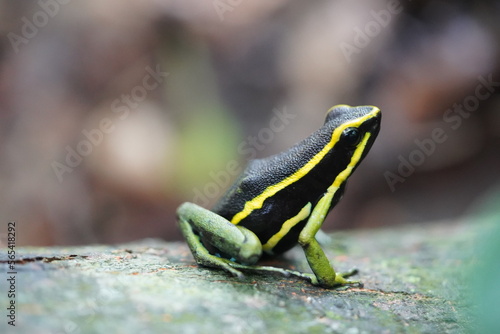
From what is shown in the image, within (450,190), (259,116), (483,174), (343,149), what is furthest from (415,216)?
(343,149)

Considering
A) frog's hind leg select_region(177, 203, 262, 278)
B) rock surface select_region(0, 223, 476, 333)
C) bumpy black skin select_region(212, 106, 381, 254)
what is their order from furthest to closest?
bumpy black skin select_region(212, 106, 381, 254), frog's hind leg select_region(177, 203, 262, 278), rock surface select_region(0, 223, 476, 333)

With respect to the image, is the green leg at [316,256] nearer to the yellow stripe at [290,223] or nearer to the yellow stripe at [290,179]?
the yellow stripe at [290,223]

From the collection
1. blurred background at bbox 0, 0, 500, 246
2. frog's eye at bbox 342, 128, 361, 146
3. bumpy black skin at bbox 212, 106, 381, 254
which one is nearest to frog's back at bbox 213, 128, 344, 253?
bumpy black skin at bbox 212, 106, 381, 254

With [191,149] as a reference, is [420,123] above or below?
above

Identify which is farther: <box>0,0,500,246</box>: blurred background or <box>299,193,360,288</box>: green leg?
<box>0,0,500,246</box>: blurred background

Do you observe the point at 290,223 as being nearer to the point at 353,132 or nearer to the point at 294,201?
the point at 294,201

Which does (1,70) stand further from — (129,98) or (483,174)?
(483,174)

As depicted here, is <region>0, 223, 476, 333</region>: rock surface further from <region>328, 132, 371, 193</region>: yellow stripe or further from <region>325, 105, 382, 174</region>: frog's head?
<region>325, 105, 382, 174</region>: frog's head

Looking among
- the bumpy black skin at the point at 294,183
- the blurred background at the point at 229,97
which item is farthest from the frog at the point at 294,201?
the blurred background at the point at 229,97
